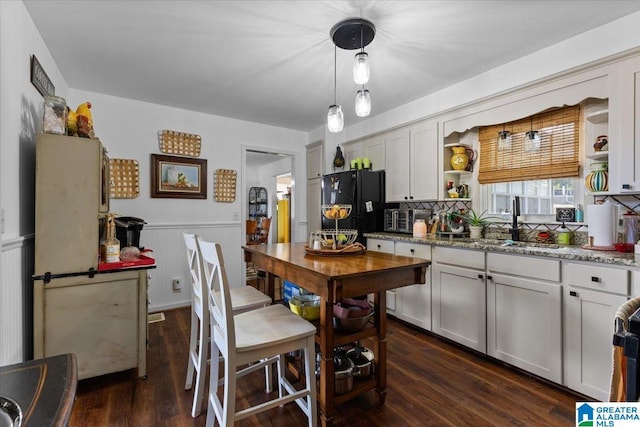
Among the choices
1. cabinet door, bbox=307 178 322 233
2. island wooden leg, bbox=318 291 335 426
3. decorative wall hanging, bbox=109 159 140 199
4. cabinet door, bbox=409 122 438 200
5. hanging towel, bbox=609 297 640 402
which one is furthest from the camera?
cabinet door, bbox=307 178 322 233

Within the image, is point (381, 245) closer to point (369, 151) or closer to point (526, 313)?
point (369, 151)

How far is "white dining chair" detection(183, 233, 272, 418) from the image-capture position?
5.64 ft

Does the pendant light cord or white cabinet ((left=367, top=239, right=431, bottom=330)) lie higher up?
the pendant light cord

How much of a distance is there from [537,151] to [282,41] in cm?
230

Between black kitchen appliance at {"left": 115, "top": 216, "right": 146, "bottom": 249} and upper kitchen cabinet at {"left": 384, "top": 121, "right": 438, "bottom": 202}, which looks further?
upper kitchen cabinet at {"left": 384, "top": 121, "right": 438, "bottom": 202}

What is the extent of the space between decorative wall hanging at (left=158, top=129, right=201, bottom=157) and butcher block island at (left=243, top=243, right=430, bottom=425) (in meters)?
2.40

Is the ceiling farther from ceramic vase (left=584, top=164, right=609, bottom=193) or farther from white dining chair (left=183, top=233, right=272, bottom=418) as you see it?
white dining chair (left=183, top=233, right=272, bottom=418)

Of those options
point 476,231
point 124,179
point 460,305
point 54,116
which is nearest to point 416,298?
point 460,305

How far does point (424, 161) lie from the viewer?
128 inches

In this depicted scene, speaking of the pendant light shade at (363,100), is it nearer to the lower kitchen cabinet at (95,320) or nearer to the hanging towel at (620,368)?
the hanging towel at (620,368)

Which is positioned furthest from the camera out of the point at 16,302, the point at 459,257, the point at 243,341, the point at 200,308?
the point at 459,257

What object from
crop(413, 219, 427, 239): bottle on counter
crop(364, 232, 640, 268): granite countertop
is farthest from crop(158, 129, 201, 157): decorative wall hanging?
crop(364, 232, 640, 268): granite countertop

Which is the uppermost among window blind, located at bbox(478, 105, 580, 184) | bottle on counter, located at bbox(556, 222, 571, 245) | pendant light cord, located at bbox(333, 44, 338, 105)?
pendant light cord, located at bbox(333, 44, 338, 105)

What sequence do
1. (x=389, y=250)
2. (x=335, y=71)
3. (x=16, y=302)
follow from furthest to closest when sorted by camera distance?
(x=389, y=250) < (x=335, y=71) < (x=16, y=302)
